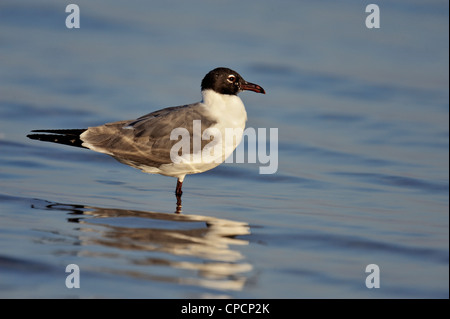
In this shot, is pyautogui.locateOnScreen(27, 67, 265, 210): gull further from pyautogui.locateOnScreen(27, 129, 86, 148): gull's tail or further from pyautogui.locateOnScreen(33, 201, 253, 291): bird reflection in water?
pyautogui.locateOnScreen(33, 201, 253, 291): bird reflection in water

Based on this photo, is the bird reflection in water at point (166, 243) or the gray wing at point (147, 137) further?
the gray wing at point (147, 137)

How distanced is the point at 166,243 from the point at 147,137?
1.90m

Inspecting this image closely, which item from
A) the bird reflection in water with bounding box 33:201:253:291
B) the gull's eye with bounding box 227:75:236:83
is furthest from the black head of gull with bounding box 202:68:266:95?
the bird reflection in water with bounding box 33:201:253:291

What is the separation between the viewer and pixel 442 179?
9273 mm

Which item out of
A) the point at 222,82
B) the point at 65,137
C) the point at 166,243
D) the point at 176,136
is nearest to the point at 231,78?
the point at 222,82

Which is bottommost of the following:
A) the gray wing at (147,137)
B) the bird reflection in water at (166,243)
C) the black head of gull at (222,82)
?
the bird reflection in water at (166,243)

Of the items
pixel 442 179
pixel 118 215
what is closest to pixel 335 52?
pixel 442 179

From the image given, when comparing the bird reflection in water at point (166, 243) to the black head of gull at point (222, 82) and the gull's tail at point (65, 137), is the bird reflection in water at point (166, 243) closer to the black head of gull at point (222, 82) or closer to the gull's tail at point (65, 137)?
the gull's tail at point (65, 137)

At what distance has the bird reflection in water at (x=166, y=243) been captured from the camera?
5.93 m

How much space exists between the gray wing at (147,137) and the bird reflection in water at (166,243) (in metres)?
0.83

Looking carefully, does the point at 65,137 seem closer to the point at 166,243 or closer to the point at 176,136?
the point at 176,136

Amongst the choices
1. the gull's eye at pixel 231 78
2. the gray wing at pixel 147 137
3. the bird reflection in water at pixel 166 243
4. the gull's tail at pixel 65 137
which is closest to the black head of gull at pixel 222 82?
the gull's eye at pixel 231 78

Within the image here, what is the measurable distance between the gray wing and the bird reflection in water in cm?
83

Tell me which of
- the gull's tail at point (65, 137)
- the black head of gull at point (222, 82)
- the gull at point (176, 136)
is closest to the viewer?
the gull at point (176, 136)
